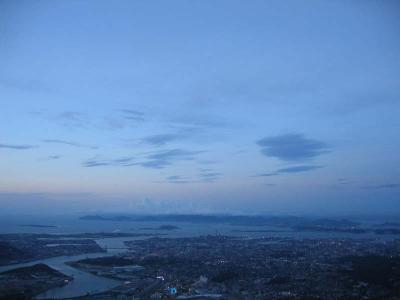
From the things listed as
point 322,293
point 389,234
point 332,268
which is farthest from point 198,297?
point 389,234

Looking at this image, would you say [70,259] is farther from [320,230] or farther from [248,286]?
[320,230]

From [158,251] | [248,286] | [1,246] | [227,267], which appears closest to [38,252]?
[1,246]

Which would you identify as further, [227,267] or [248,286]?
→ [227,267]

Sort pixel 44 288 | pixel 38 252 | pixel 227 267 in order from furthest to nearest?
pixel 38 252, pixel 227 267, pixel 44 288

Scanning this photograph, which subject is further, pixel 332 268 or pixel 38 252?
pixel 38 252

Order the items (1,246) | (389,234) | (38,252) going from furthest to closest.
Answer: (389,234), (38,252), (1,246)

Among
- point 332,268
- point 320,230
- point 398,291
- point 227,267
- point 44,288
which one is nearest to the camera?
A: point 398,291

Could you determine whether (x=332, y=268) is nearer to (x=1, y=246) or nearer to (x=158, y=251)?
(x=158, y=251)

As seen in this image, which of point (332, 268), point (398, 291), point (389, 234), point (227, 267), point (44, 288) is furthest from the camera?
point (389, 234)
